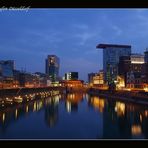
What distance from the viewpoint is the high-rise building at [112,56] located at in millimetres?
36312

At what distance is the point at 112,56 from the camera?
37.8m

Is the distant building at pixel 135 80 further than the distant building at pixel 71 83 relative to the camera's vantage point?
No

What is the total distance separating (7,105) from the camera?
17.4 metres

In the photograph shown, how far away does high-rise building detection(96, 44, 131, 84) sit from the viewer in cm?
3631

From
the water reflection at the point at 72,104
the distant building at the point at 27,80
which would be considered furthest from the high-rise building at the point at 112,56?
the distant building at the point at 27,80

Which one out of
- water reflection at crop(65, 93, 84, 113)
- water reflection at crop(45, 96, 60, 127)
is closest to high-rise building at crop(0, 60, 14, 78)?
water reflection at crop(65, 93, 84, 113)

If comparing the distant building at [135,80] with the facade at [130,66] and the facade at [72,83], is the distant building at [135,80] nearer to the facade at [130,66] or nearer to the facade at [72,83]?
the facade at [130,66]

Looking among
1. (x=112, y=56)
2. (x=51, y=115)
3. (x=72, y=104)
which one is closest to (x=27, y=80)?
(x=112, y=56)

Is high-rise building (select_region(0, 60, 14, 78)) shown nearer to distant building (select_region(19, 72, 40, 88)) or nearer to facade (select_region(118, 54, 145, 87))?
distant building (select_region(19, 72, 40, 88))

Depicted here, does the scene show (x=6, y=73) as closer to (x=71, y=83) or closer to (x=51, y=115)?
(x=71, y=83)

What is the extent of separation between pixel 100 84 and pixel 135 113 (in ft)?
91.7

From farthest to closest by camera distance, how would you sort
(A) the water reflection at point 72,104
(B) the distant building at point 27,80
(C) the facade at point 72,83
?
(C) the facade at point 72,83 → (B) the distant building at point 27,80 → (A) the water reflection at point 72,104
